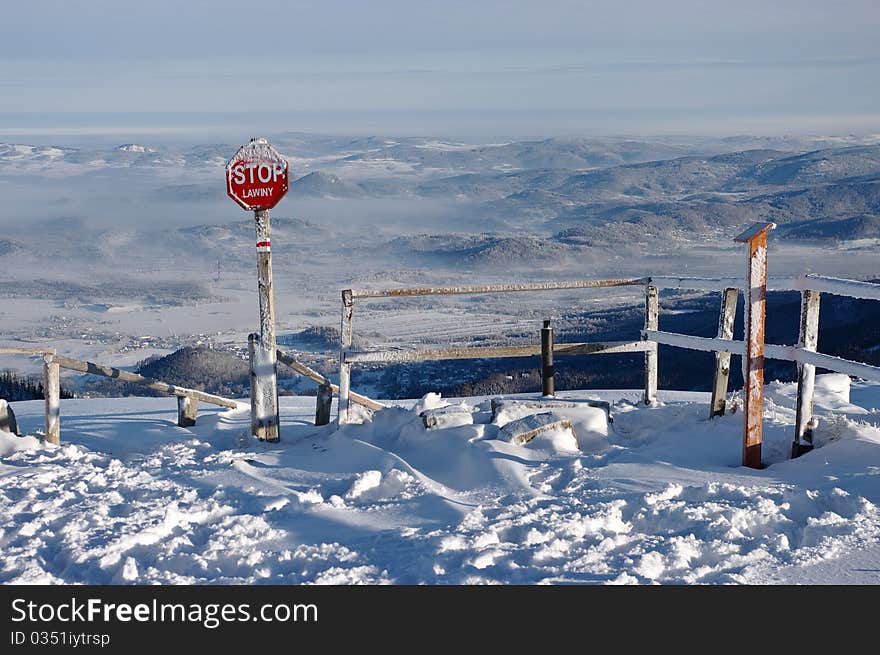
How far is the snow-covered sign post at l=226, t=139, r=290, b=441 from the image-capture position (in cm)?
793

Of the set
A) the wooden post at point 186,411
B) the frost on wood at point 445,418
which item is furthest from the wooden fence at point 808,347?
the wooden post at point 186,411

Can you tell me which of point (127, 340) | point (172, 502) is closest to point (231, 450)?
point (172, 502)

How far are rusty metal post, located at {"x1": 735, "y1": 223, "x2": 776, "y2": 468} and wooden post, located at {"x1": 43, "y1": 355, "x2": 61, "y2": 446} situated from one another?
605 cm

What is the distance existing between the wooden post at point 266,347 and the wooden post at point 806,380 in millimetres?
4334

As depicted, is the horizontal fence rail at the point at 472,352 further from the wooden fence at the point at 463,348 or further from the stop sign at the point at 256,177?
the stop sign at the point at 256,177

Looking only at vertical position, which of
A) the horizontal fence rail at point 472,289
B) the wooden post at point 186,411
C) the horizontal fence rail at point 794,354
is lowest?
the wooden post at point 186,411

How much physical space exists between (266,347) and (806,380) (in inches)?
180

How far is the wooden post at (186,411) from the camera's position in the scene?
30.3ft

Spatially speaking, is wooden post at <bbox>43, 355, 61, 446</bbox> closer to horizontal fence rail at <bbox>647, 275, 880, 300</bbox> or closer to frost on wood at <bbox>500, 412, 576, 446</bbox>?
frost on wood at <bbox>500, 412, 576, 446</bbox>

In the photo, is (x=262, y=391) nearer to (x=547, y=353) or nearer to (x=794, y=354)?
(x=547, y=353)

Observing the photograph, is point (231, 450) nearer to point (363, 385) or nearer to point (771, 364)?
point (771, 364)

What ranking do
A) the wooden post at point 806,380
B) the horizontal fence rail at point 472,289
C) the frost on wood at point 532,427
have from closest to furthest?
1. the wooden post at point 806,380
2. the frost on wood at point 532,427
3. the horizontal fence rail at point 472,289

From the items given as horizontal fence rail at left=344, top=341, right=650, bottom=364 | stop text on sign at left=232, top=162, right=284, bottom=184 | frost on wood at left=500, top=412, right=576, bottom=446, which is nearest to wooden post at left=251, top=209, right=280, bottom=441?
stop text on sign at left=232, top=162, right=284, bottom=184

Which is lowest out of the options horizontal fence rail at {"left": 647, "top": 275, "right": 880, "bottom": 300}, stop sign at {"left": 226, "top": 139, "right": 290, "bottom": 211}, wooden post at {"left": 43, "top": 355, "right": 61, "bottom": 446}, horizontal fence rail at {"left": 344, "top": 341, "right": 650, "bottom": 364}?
wooden post at {"left": 43, "top": 355, "right": 61, "bottom": 446}
